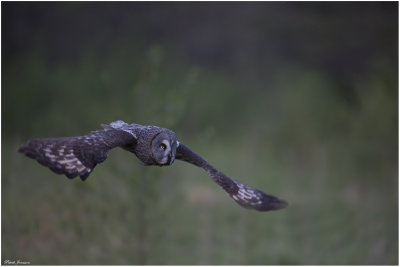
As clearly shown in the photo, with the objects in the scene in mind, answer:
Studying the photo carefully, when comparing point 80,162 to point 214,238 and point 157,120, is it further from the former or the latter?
point 214,238

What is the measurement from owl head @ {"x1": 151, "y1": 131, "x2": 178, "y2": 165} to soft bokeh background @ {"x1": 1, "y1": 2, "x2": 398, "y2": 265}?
5.15 meters

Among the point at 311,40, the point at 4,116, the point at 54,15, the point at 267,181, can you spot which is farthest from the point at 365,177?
the point at 54,15

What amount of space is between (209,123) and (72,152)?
1952 cm

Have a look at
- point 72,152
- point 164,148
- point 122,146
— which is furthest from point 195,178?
point 72,152

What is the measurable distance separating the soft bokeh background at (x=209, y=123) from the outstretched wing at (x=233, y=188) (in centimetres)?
454

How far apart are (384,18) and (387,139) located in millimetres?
11520

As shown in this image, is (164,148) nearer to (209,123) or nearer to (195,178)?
(195,178)

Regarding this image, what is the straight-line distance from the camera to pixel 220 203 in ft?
67.4

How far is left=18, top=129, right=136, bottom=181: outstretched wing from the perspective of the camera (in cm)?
383

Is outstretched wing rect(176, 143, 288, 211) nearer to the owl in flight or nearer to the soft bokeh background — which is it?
the owl in flight

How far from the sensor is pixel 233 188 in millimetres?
5098

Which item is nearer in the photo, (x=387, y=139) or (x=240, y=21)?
(x=387, y=139)

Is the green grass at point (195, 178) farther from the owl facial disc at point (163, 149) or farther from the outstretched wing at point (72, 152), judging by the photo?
the outstretched wing at point (72, 152)

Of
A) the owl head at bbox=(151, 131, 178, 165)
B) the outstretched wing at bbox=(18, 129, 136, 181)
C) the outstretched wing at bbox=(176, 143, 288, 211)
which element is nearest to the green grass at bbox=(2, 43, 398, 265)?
the outstretched wing at bbox=(176, 143, 288, 211)
